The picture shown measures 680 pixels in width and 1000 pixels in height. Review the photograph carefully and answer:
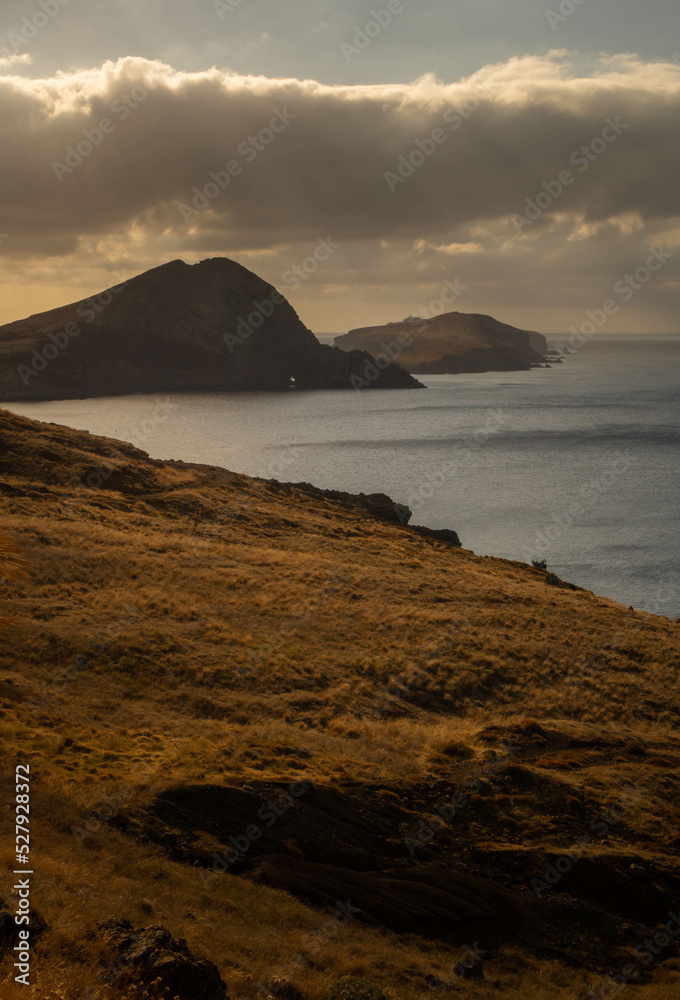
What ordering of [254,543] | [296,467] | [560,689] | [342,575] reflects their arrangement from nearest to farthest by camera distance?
[560,689], [342,575], [254,543], [296,467]

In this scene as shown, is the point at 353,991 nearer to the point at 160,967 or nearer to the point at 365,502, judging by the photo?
the point at 160,967

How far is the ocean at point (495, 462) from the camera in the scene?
6869cm

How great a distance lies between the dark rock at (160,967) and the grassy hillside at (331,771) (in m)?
0.11

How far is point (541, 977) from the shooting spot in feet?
39.8

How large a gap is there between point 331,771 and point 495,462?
104 metres

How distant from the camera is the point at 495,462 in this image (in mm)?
117312

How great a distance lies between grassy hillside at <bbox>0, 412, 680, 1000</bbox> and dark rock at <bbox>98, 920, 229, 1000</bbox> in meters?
0.11

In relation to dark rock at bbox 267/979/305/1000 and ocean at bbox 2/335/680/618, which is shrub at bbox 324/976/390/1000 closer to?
dark rock at bbox 267/979/305/1000

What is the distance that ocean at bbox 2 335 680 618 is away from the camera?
225ft

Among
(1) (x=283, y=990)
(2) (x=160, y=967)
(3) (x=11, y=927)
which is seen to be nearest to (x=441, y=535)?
(1) (x=283, y=990)

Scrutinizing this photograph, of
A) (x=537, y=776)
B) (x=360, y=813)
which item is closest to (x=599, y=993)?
(x=360, y=813)

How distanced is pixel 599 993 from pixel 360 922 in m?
4.35

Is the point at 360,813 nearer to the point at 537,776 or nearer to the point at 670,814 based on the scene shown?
the point at 537,776

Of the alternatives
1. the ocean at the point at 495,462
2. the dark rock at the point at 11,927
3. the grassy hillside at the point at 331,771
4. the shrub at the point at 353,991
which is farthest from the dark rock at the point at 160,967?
the ocean at the point at 495,462
